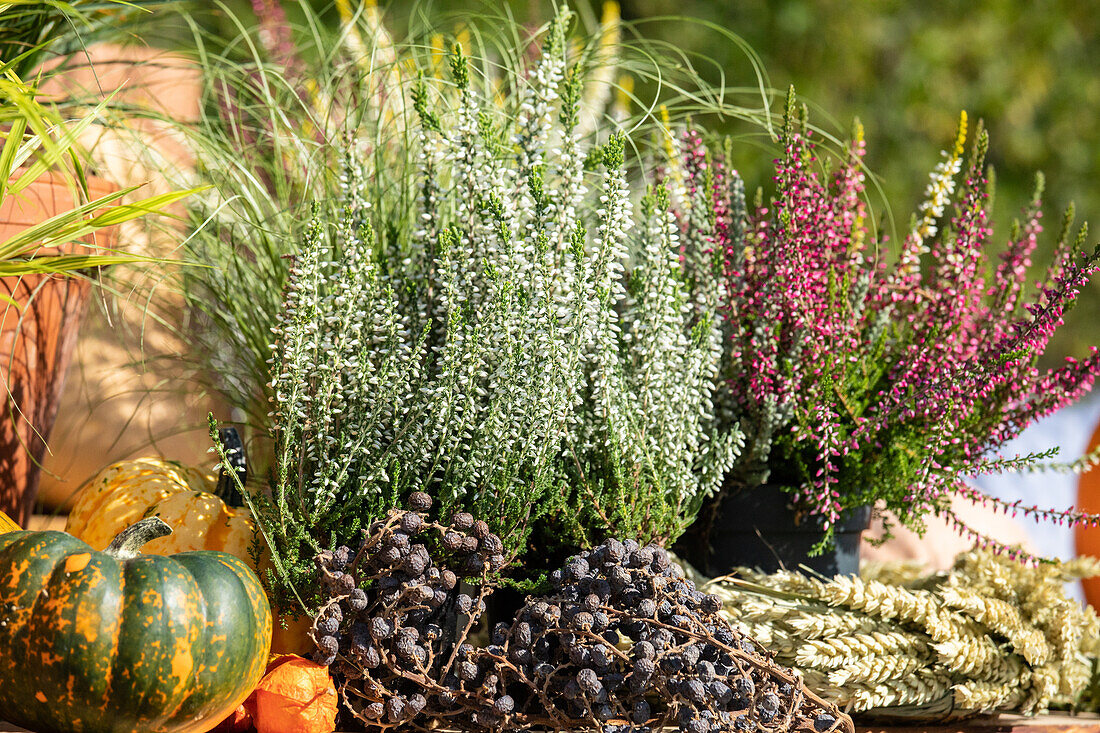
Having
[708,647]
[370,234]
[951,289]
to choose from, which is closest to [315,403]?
[370,234]

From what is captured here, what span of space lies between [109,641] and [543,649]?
0.37m

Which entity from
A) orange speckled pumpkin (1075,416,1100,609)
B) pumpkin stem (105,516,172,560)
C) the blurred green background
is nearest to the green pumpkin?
pumpkin stem (105,516,172,560)

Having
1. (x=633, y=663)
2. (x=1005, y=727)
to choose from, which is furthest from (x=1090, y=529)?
(x=633, y=663)

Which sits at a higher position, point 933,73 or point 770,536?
point 933,73

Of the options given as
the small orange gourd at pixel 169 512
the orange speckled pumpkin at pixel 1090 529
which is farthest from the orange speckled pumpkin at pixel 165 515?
the orange speckled pumpkin at pixel 1090 529

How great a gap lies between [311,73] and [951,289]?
93 cm

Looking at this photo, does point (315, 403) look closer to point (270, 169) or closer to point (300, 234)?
point (300, 234)

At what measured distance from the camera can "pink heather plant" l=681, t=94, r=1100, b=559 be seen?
1035 millimetres

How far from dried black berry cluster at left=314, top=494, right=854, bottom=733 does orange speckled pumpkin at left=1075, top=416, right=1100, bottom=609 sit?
2.88 ft

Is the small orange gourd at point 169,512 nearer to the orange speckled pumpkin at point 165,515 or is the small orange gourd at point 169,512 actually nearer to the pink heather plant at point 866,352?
the orange speckled pumpkin at point 165,515

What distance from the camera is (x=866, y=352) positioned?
1129mm

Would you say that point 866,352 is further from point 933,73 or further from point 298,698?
point 933,73

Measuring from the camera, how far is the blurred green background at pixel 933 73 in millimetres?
4176

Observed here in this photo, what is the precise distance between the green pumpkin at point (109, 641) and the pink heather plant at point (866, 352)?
0.64 metres
